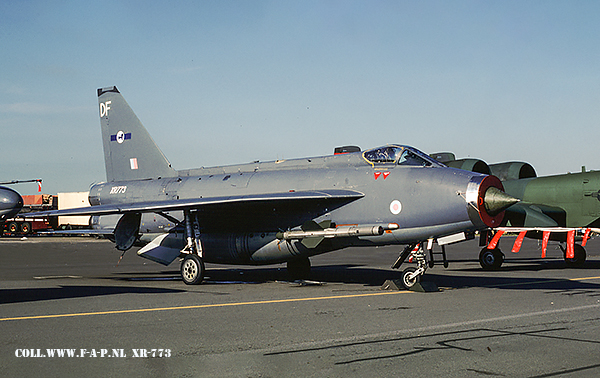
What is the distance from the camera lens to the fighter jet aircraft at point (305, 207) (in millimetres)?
12359

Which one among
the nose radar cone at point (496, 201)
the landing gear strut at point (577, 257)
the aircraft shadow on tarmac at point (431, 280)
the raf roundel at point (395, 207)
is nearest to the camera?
the nose radar cone at point (496, 201)

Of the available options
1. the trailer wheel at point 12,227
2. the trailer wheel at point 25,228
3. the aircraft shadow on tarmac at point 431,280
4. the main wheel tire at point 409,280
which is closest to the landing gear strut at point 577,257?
the aircraft shadow on tarmac at point 431,280

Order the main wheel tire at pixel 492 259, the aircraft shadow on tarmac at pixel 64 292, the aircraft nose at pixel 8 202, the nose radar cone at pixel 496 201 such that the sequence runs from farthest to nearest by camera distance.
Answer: the aircraft nose at pixel 8 202
the main wheel tire at pixel 492 259
the nose radar cone at pixel 496 201
the aircraft shadow on tarmac at pixel 64 292

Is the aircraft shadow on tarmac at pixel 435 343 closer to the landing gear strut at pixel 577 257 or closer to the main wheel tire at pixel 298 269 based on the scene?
the main wheel tire at pixel 298 269

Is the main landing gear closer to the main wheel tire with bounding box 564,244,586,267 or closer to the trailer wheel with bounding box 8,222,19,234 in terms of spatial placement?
the main wheel tire with bounding box 564,244,586,267

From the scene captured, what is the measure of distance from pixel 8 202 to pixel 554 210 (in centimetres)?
2873

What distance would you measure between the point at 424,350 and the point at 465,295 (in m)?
5.54

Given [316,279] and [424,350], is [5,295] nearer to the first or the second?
[316,279]

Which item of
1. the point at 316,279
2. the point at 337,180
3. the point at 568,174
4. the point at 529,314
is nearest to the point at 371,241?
the point at 337,180

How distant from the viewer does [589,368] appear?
5.47 metres

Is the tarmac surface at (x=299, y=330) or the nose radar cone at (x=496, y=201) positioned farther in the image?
the nose radar cone at (x=496, y=201)

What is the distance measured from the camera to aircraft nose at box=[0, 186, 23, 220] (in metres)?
33.0

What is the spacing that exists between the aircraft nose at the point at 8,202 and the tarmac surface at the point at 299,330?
21717 mm

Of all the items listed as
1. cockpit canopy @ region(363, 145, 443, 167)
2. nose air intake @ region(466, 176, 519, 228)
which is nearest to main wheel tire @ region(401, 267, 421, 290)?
nose air intake @ region(466, 176, 519, 228)
